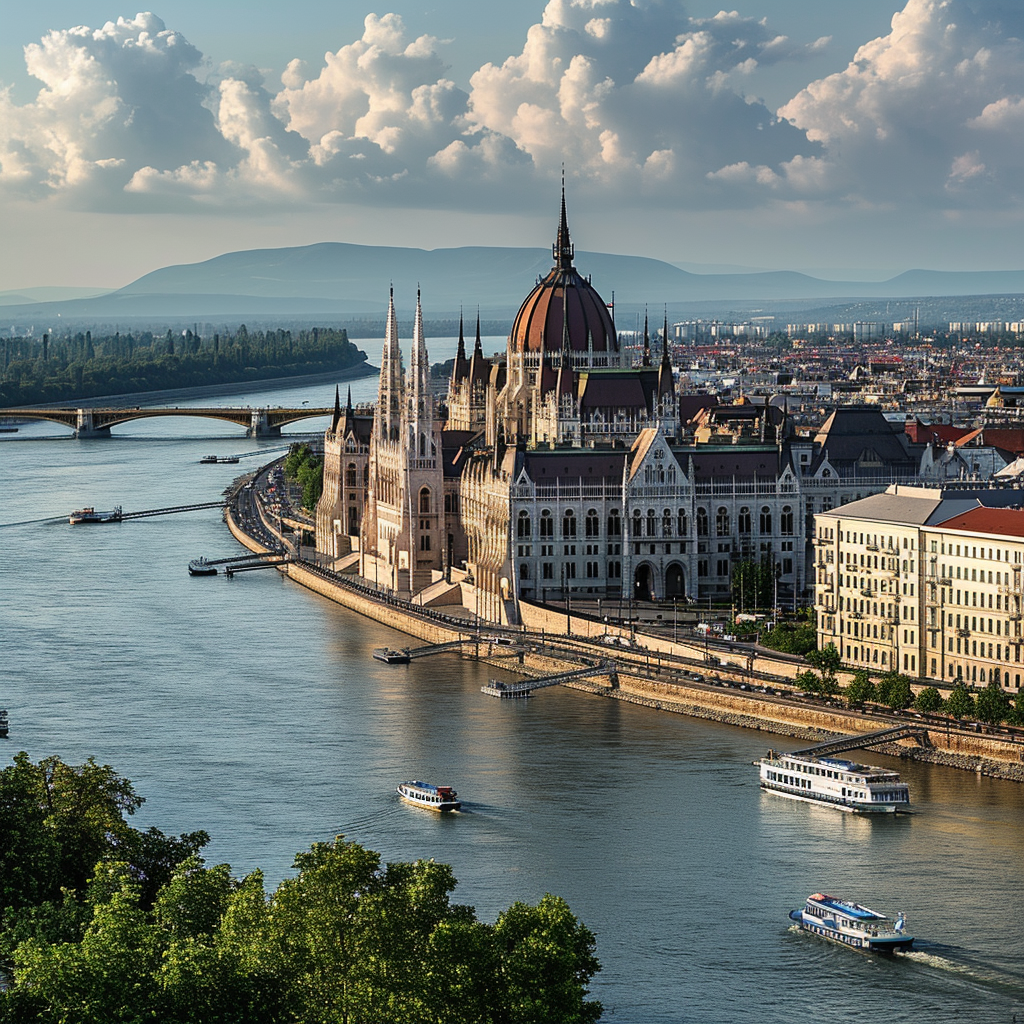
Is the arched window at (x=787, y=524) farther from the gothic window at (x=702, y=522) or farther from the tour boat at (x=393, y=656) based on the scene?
the tour boat at (x=393, y=656)

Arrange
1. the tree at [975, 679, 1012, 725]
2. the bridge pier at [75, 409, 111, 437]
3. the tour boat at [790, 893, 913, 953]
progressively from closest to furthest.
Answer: the tour boat at [790, 893, 913, 953] → the tree at [975, 679, 1012, 725] → the bridge pier at [75, 409, 111, 437]

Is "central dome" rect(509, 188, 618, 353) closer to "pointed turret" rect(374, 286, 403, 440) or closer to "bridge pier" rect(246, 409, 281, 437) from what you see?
"pointed turret" rect(374, 286, 403, 440)

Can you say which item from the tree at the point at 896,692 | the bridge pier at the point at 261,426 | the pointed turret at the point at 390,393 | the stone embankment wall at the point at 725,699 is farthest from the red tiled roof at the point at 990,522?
the bridge pier at the point at 261,426

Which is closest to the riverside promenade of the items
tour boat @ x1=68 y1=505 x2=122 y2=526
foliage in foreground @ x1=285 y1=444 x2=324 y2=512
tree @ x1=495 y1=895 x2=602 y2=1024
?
tree @ x1=495 y1=895 x2=602 y2=1024

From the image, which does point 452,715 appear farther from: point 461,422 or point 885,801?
point 461,422

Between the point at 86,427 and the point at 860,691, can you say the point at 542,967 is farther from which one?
the point at 86,427

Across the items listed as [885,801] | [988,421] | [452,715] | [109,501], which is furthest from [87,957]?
[988,421]
